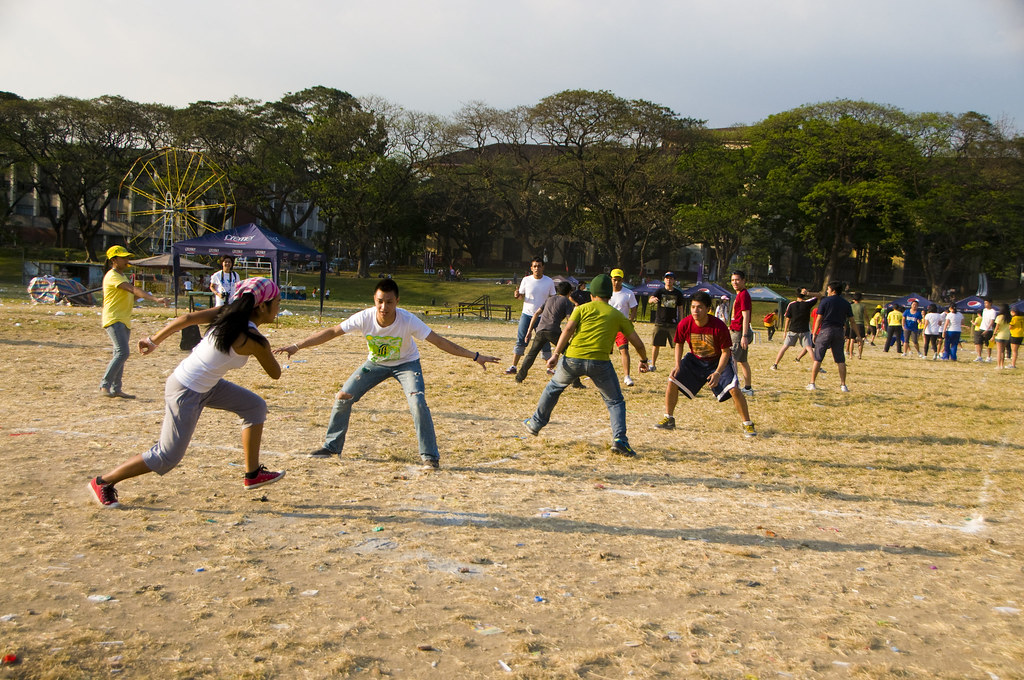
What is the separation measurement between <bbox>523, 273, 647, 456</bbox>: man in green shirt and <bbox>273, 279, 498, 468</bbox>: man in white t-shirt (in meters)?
1.22

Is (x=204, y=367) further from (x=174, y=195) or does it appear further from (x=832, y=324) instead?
(x=174, y=195)

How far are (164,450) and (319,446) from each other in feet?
7.29

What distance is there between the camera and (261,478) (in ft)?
18.6

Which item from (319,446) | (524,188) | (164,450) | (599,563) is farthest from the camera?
(524,188)

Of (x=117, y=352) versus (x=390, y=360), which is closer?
(x=390, y=360)

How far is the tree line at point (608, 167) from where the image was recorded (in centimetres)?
5319

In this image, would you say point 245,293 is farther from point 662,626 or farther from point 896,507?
point 896,507

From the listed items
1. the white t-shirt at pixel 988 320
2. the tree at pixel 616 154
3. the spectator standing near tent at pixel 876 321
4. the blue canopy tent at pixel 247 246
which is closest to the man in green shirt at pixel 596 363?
the white t-shirt at pixel 988 320

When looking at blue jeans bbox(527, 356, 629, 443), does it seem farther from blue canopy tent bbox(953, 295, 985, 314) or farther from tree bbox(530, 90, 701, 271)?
tree bbox(530, 90, 701, 271)

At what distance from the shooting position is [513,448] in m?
7.63

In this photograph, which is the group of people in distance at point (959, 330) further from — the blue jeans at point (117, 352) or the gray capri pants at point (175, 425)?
the gray capri pants at point (175, 425)

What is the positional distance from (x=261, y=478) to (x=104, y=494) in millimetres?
973

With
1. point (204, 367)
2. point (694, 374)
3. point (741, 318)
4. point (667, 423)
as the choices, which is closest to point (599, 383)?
point (694, 374)

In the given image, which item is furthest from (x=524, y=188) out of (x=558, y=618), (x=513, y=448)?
(x=558, y=618)
